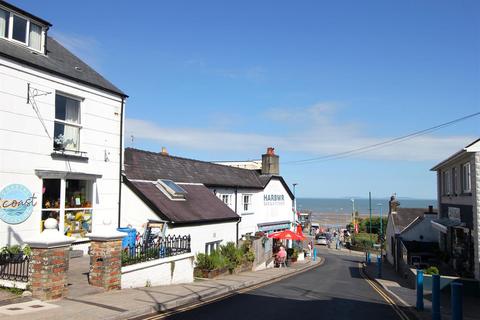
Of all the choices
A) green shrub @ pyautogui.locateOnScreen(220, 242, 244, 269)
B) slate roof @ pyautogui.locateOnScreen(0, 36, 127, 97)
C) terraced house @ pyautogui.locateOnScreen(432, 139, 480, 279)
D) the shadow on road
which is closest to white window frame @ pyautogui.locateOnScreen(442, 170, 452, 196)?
terraced house @ pyautogui.locateOnScreen(432, 139, 480, 279)

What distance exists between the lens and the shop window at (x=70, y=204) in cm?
1429

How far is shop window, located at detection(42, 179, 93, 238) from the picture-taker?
1429 cm

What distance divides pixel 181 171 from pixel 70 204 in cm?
1070

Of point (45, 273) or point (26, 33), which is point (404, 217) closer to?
point (26, 33)

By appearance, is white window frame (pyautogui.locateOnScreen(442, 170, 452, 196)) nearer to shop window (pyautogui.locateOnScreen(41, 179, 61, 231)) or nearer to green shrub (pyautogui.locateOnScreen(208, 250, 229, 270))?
green shrub (pyautogui.locateOnScreen(208, 250, 229, 270))

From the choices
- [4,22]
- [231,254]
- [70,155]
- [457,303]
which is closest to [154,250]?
[70,155]

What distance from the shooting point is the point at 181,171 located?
83.8ft

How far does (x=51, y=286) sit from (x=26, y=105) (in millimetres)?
6033

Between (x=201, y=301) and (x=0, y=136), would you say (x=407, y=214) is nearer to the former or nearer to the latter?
(x=201, y=301)

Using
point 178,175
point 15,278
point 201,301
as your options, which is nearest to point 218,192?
point 178,175

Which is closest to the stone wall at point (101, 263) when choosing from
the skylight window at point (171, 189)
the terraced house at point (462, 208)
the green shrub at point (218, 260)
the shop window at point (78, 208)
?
the shop window at point (78, 208)

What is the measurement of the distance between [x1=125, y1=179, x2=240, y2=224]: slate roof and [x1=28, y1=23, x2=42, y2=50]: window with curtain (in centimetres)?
626

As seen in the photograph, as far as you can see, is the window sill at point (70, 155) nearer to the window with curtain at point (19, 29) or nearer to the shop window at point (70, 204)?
the shop window at point (70, 204)

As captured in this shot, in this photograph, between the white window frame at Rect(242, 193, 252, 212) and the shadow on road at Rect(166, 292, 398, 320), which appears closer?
the shadow on road at Rect(166, 292, 398, 320)
